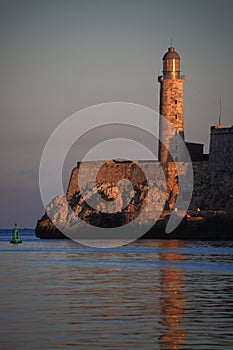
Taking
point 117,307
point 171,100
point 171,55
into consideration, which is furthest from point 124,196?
point 117,307

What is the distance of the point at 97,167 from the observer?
60562 millimetres

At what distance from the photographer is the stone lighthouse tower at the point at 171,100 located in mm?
56781

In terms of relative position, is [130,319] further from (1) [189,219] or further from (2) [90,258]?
(1) [189,219]

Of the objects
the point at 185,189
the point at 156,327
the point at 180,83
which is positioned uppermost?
the point at 180,83

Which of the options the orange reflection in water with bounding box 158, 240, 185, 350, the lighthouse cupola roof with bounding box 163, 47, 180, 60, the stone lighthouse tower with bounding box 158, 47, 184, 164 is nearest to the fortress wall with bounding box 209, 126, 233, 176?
the stone lighthouse tower with bounding box 158, 47, 184, 164

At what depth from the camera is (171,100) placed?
5684 centimetres

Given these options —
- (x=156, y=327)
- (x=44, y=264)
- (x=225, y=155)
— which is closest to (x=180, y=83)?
(x=225, y=155)

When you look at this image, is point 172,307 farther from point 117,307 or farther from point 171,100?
point 171,100

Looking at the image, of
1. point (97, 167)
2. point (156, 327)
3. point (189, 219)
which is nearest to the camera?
point (156, 327)

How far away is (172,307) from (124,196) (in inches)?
1710

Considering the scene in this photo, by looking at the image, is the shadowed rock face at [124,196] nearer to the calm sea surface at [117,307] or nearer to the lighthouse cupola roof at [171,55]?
the lighthouse cupola roof at [171,55]

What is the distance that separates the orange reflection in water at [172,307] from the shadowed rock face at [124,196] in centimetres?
3078

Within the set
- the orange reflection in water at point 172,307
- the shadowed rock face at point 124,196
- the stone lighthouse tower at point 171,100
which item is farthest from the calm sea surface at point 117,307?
the stone lighthouse tower at point 171,100

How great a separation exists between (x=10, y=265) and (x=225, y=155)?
29373 millimetres
